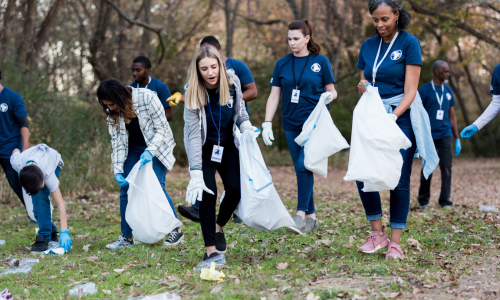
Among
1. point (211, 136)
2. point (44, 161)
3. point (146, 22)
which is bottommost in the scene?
point (44, 161)

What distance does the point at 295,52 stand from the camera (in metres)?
5.01

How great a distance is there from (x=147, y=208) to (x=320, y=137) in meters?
1.76

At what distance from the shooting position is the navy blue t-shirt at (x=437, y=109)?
6750 millimetres

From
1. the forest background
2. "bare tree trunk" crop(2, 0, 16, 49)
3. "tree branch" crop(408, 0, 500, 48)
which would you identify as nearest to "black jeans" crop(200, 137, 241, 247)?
the forest background

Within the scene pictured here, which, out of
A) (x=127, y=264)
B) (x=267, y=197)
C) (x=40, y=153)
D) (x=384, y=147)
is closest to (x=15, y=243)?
(x=40, y=153)

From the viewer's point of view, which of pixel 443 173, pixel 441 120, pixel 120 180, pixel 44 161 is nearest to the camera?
pixel 120 180

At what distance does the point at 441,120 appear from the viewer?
22.1 feet

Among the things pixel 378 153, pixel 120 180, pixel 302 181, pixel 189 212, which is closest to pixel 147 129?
pixel 120 180

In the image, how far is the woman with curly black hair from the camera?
358 cm

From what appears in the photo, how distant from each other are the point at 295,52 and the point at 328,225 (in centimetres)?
193

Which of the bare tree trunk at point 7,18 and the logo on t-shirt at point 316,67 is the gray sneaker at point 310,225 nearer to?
the logo on t-shirt at point 316,67

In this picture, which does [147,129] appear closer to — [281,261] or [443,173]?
[281,261]

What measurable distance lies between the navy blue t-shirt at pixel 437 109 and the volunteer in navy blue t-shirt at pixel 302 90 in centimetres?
249

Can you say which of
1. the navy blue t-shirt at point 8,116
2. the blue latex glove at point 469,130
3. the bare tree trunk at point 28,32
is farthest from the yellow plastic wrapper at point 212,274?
the bare tree trunk at point 28,32
